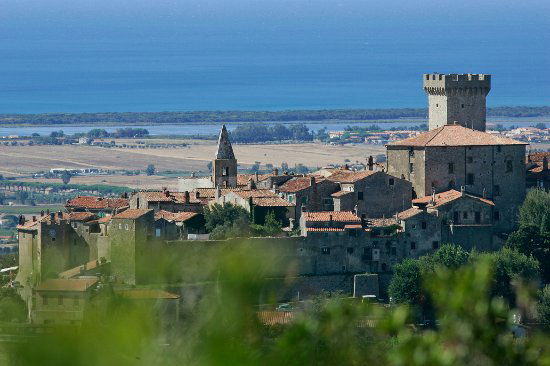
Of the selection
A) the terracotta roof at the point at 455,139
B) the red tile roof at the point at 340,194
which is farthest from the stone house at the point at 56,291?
the terracotta roof at the point at 455,139

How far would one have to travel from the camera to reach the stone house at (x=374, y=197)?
43.3 m

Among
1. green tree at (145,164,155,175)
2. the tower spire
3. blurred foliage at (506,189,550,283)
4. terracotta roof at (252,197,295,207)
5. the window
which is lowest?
blurred foliage at (506,189,550,283)

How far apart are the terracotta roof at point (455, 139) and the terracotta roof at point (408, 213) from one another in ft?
10.5

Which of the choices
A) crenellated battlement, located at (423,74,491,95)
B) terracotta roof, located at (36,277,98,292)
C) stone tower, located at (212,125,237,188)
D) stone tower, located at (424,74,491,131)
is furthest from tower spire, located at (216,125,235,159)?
terracotta roof, located at (36,277,98,292)

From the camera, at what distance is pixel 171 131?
521 ft

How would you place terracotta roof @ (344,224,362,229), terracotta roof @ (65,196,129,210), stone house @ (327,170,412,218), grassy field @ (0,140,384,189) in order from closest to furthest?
terracotta roof @ (344,224,362,229) → stone house @ (327,170,412,218) → terracotta roof @ (65,196,129,210) → grassy field @ (0,140,384,189)

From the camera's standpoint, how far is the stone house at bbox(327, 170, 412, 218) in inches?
1705

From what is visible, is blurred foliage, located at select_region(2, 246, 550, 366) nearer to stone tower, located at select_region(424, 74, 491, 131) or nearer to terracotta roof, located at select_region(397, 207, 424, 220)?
terracotta roof, located at select_region(397, 207, 424, 220)

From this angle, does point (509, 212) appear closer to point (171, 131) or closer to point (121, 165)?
point (121, 165)

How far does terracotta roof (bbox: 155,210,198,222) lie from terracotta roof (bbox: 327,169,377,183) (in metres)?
4.27

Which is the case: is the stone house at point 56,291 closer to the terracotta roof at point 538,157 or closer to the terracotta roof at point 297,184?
the terracotta roof at point 297,184

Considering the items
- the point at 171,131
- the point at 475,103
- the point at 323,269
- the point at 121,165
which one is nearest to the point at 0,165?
the point at 121,165

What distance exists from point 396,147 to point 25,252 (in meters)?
10.8

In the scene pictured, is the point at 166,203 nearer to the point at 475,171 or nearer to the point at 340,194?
the point at 340,194
